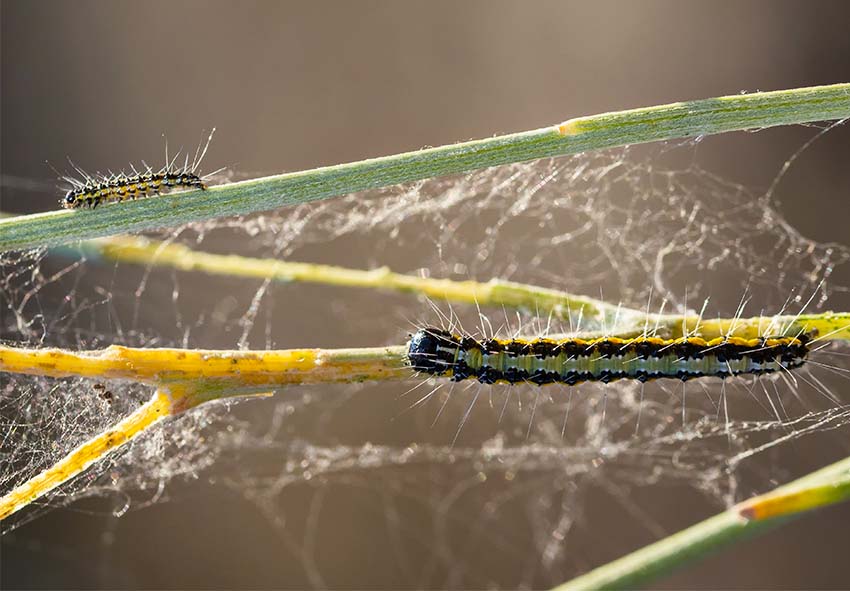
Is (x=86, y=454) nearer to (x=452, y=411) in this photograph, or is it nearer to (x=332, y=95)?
(x=452, y=411)

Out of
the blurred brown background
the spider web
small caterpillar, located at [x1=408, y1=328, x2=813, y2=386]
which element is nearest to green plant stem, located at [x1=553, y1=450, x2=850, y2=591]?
small caterpillar, located at [x1=408, y1=328, x2=813, y2=386]

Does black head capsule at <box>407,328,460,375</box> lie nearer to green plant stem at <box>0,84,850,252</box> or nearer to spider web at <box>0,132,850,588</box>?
green plant stem at <box>0,84,850,252</box>

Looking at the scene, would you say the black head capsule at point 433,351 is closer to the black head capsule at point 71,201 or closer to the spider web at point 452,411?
the black head capsule at point 71,201

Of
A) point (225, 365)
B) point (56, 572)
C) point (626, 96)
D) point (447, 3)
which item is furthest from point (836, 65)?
point (56, 572)

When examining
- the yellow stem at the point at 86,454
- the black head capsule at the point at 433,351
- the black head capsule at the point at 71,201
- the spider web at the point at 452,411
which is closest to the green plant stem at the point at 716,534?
the black head capsule at the point at 433,351

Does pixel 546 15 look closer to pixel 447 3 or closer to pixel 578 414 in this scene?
pixel 447 3
